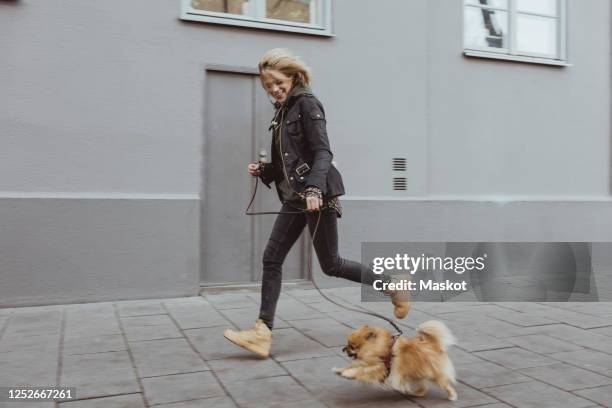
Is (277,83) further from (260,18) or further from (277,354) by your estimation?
(260,18)

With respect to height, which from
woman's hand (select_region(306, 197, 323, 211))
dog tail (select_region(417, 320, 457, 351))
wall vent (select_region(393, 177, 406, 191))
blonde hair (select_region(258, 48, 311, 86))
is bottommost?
dog tail (select_region(417, 320, 457, 351))

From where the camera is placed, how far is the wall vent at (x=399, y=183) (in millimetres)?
6680

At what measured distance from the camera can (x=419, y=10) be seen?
6.78 meters

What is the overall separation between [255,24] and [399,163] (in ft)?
7.33

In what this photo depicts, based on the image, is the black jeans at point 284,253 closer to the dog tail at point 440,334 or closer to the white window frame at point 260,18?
the dog tail at point 440,334

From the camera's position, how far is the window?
7309mm

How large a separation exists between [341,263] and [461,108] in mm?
3876

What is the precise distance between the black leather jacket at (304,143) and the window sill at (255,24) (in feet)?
8.19

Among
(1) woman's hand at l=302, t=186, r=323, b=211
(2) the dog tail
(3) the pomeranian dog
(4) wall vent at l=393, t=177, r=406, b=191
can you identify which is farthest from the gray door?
(2) the dog tail

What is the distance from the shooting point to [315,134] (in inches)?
146

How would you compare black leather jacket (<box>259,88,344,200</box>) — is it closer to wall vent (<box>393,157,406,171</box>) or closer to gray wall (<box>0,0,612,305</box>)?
gray wall (<box>0,0,612,305</box>)

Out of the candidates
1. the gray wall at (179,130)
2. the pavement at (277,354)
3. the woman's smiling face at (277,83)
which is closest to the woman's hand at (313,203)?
the woman's smiling face at (277,83)

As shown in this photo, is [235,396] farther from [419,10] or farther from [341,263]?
[419,10]

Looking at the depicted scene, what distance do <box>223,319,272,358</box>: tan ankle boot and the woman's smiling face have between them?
61.0 inches
